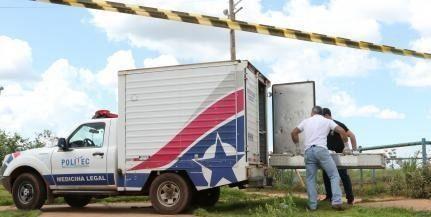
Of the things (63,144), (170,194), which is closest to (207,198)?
(170,194)

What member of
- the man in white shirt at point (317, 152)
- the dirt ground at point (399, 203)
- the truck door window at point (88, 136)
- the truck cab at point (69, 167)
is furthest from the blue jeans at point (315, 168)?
the truck door window at point (88, 136)

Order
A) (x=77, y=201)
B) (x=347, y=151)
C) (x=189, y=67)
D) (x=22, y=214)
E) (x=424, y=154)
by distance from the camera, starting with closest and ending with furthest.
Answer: (x=347, y=151) → (x=189, y=67) → (x=22, y=214) → (x=77, y=201) → (x=424, y=154)

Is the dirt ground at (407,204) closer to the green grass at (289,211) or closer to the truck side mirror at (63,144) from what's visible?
the green grass at (289,211)

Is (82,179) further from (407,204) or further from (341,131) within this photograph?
(407,204)

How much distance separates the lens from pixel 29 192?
472 inches

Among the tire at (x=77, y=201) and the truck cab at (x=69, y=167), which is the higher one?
the truck cab at (x=69, y=167)

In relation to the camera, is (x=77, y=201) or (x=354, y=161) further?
(x=77, y=201)

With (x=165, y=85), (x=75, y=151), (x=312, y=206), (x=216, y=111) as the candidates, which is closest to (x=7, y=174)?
(x=75, y=151)

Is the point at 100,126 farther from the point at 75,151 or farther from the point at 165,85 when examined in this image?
the point at 165,85

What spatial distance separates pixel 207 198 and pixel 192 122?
6.80ft

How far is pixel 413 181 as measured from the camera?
13.6 metres

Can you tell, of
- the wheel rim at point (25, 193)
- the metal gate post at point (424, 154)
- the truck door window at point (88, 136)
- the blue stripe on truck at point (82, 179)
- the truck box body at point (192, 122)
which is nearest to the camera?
the truck box body at point (192, 122)

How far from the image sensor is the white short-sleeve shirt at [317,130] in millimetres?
10258

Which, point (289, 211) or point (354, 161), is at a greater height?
point (354, 161)
